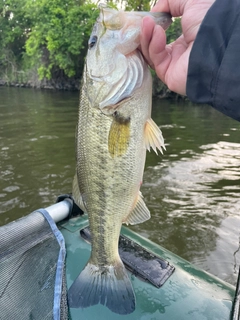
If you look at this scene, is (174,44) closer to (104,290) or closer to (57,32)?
(104,290)

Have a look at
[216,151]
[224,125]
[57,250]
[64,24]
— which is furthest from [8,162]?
[64,24]

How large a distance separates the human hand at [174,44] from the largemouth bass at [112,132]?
0.20ft

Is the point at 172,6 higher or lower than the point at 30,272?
higher

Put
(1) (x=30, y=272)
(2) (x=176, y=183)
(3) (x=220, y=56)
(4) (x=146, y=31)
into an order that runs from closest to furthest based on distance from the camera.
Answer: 1. (3) (x=220, y=56)
2. (4) (x=146, y=31)
3. (1) (x=30, y=272)
4. (2) (x=176, y=183)

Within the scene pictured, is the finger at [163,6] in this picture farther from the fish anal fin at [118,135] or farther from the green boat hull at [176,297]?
the green boat hull at [176,297]

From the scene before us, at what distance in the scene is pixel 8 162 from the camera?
7781 millimetres

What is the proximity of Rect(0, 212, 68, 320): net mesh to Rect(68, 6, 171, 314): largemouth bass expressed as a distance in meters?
0.17

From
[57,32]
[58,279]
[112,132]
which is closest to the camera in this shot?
[112,132]

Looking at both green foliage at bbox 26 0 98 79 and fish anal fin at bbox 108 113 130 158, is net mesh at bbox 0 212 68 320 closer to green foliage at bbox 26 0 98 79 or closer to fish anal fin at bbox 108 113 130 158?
fish anal fin at bbox 108 113 130 158

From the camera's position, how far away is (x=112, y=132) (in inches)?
61.3

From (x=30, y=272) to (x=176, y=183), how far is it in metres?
4.80

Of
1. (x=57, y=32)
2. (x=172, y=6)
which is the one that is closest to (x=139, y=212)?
(x=172, y=6)

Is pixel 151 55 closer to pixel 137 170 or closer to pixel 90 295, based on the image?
pixel 137 170

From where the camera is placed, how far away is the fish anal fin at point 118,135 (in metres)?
1.56
